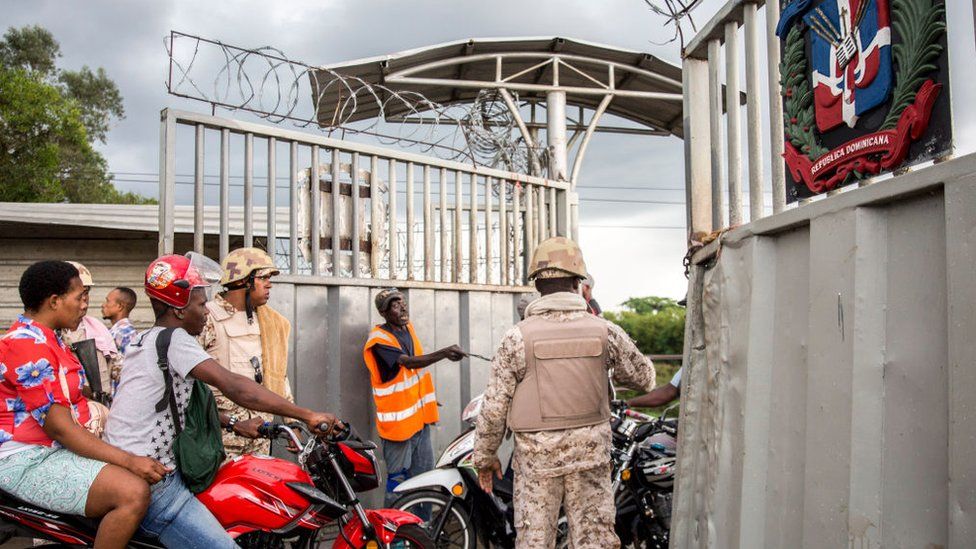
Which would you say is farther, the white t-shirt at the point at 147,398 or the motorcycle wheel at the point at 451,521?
the motorcycle wheel at the point at 451,521

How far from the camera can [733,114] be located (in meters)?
2.79

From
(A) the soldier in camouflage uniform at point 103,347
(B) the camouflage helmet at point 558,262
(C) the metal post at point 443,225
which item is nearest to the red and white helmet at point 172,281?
(B) the camouflage helmet at point 558,262

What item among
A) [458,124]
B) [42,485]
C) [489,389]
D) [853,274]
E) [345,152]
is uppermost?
[458,124]

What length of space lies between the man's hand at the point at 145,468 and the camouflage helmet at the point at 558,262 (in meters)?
1.86

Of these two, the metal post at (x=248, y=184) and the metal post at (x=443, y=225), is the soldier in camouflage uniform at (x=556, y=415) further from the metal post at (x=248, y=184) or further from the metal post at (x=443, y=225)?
the metal post at (x=443, y=225)

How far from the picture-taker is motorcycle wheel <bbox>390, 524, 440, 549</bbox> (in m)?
3.57

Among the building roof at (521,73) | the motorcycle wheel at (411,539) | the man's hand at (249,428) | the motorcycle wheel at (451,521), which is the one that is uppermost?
the building roof at (521,73)

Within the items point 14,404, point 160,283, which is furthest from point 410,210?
point 14,404

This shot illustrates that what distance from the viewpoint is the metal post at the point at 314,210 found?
19.1 ft

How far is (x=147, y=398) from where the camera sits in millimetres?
3035

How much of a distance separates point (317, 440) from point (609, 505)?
1441mm

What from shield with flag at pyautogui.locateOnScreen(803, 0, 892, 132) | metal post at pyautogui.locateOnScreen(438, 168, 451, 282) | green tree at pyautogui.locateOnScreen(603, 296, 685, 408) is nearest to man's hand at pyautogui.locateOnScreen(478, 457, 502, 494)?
shield with flag at pyautogui.locateOnScreen(803, 0, 892, 132)

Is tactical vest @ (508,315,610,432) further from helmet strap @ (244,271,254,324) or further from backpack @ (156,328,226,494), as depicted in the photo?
helmet strap @ (244,271,254,324)

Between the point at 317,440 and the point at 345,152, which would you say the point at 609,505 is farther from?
the point at 345,152
